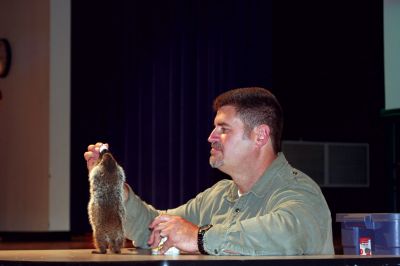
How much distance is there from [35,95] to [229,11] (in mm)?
2382

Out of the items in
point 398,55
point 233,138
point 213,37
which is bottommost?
point 233,138

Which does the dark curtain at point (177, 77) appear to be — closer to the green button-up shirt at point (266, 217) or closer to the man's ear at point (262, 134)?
the green button-up shirt at point (266, 217)

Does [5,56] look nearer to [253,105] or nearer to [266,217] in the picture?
[253,105]

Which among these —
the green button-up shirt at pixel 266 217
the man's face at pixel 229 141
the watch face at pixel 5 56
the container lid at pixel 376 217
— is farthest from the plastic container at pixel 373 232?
the watch face at pixel 5 56

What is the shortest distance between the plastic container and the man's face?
701mm

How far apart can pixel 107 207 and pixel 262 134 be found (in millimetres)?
678

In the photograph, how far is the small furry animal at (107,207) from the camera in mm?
1762

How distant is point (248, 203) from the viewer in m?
2.28

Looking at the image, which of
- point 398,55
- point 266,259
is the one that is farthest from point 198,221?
point 398,55

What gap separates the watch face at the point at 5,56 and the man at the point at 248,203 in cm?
710

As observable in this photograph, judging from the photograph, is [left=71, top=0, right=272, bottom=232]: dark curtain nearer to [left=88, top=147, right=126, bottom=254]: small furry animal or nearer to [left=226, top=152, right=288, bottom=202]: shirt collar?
[left=226, top=152, right=288, bottom=202]: shirt collar

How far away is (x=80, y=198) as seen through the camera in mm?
8828

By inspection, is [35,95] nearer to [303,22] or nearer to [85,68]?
[85,68]

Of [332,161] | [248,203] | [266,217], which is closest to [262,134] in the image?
[248,203]
